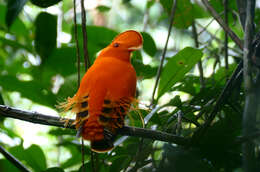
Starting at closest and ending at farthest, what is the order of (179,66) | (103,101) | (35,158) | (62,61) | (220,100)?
(220,100)
(103,101)
(179,66)
(35,158)
(62,61)

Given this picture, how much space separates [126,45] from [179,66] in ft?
1.03

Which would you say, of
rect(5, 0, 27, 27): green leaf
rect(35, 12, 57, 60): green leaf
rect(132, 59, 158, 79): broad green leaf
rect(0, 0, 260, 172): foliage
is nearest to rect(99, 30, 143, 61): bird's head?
→ rect(0, 0, 260, 172): foliage

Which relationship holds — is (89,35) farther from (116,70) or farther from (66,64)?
(116,70)

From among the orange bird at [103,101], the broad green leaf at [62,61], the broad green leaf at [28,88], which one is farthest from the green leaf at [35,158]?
the orange bird at [103,101]

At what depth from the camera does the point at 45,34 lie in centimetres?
194

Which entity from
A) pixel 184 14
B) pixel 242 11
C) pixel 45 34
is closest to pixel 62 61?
pixel 45 34

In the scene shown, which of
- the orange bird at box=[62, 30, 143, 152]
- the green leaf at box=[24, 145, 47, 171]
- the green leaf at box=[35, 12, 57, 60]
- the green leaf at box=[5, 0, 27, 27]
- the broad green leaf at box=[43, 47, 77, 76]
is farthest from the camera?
the broad green leaf at box=[43, 47, 77, 76]

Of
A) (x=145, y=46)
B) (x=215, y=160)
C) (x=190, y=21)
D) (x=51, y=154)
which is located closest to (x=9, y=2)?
(x=145, y=46)

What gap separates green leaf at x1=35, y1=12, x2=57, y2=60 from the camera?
1938mm

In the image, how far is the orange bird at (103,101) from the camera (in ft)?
3.68

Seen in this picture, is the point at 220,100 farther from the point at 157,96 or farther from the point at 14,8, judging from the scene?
the point at 14,8

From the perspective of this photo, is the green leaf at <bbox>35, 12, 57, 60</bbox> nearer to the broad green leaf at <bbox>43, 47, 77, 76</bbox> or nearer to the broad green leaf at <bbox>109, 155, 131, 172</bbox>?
the broad green leaf at <bbox>43, 47, 77, 76</bbox>

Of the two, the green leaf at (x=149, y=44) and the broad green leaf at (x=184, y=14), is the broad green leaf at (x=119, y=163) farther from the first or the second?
the broad green leaf at (x=184, y=14)

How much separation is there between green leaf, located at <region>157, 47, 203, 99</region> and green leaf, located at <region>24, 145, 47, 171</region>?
86 cm
